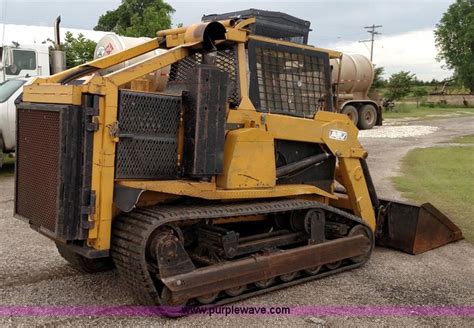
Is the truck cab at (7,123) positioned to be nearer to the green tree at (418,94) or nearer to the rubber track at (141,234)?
the rubber track at (141,234)

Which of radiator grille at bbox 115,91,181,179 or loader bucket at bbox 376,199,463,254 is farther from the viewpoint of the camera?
loader bucket at bbox 376,199,463,254

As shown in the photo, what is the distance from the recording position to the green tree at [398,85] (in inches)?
1944

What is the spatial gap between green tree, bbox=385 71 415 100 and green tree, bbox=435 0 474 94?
56.3 feet

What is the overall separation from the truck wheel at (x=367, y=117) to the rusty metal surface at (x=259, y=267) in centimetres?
1827

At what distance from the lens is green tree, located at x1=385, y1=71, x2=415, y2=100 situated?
1944 inches

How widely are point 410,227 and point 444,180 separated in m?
6.54

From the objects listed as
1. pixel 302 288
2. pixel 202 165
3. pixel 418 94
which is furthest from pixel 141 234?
pixel 418 94

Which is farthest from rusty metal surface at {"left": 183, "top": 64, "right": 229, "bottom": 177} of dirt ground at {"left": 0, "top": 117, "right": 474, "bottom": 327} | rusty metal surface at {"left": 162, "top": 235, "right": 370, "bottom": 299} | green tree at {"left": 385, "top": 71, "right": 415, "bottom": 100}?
green tree at {"left": 385, "top": 71, "right": 415, "bottom": 100}

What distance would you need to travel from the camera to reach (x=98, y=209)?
4383 millimetres

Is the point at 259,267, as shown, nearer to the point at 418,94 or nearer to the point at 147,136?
the point at 147,136

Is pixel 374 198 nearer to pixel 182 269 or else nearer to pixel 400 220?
pixel 400 220

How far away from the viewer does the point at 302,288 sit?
550 centimetres

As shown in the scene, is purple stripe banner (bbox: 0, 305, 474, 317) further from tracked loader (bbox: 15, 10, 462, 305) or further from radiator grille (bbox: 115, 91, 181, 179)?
radiator grille (bbox: 115, 91, 181, 179)

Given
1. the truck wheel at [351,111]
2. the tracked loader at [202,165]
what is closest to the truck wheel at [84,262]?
the tracked loader at [202,165]
